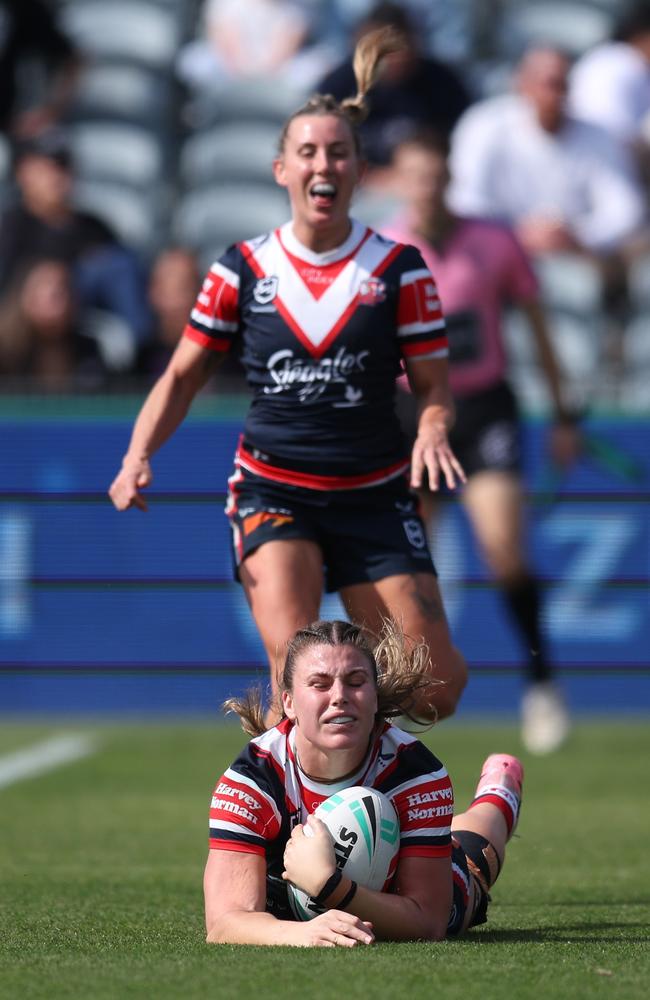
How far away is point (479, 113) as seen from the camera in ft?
44.9

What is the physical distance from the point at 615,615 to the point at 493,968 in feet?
25.8

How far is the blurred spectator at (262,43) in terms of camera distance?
14.8m

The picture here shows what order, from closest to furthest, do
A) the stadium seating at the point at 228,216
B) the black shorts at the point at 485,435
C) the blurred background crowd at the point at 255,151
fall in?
the black shorts at the point at 485,435 → the blurred background crowd at the point at 255,151 → the stadium seating at the point at 228,216

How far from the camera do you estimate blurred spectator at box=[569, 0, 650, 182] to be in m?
14.1

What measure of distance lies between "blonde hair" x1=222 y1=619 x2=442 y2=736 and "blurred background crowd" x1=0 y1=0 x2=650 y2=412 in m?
A: 7.31

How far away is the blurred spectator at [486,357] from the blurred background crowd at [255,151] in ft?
7.68

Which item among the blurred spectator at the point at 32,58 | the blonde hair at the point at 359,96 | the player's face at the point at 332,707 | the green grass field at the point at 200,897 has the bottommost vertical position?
the green grass field at the point at 200,897

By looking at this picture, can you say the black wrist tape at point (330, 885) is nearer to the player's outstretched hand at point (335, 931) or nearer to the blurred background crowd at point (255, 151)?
the player's outstretched hand at point (335, 931)

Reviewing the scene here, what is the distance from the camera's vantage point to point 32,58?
1547 cm

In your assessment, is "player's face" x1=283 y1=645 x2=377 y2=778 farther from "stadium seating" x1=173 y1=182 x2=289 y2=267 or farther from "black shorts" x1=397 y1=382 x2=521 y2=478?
"stadium seating" x1=173 y1=182 x2=289 y2=267

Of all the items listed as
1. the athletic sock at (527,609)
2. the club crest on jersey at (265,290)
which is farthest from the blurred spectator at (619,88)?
the club crest on jersey at (265,290)

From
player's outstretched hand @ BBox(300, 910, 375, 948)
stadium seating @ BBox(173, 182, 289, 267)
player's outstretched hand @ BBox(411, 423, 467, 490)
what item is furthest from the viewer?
stadium seating @ BBox(173, 182, 289, 267)

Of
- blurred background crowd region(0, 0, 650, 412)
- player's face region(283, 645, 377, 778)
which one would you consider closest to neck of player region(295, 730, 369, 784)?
player's face region(283, 645, 377, 778)

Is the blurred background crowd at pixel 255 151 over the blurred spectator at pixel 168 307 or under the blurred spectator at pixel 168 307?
over
